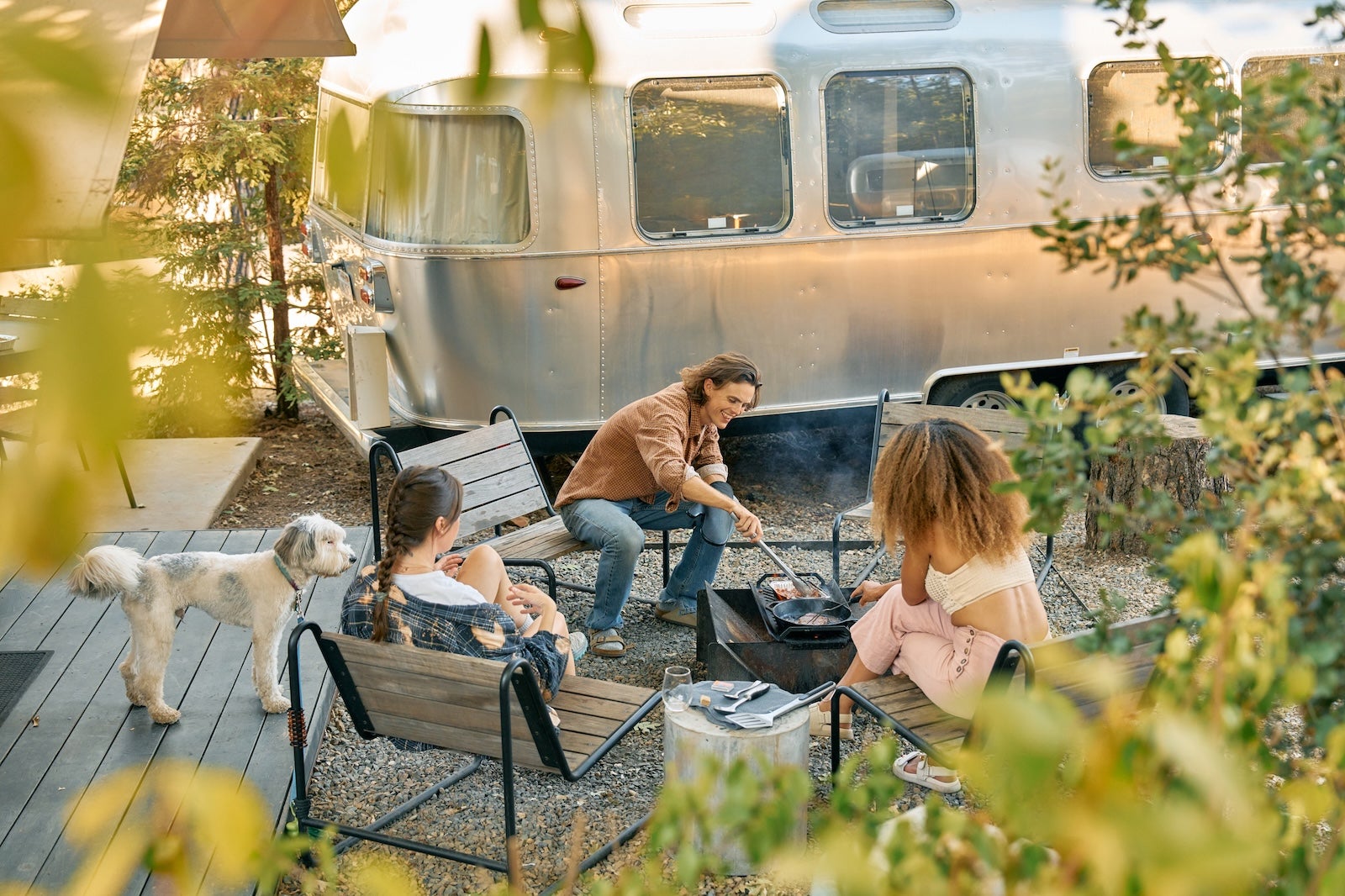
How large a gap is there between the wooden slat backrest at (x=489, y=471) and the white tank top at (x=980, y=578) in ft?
7.68

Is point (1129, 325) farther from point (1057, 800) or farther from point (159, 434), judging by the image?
point (159, 434)

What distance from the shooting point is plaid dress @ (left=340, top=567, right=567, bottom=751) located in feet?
12.3

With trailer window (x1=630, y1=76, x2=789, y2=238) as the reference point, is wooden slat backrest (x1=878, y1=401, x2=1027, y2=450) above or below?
below

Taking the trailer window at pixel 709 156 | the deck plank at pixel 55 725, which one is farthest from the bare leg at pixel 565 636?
the trailer window at pixel 709 156

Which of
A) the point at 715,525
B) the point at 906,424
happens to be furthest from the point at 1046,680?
the point at 906,424

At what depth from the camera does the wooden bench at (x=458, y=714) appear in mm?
3314

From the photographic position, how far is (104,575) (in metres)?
3.86

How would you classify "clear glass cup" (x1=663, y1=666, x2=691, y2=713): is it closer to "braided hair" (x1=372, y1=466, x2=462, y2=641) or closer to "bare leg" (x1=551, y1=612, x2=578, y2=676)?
"bare leg" (x1=551, y1=612, x2=578, y2=676)

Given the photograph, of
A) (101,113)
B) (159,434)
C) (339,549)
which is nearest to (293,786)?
(339,549)

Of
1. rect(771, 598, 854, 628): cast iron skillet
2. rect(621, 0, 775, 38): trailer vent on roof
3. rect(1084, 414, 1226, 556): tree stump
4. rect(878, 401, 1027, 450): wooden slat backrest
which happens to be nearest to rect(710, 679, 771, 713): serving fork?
rect(771, 598, 854, 628): cast iron skillet

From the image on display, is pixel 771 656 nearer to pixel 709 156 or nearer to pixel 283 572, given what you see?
pixel 283 572

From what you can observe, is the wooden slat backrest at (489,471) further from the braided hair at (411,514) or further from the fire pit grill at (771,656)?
the braided hair at (411,514)

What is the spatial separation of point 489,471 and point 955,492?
2569mm

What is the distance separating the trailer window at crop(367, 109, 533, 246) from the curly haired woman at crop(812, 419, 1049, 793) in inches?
130
